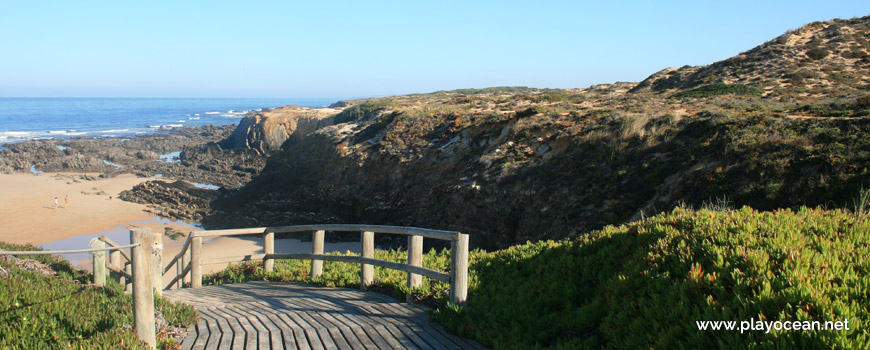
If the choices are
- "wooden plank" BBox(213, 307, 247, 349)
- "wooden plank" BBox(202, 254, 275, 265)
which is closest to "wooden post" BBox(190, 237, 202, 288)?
"wooden plank" BBox(202, 254, 275, 265)

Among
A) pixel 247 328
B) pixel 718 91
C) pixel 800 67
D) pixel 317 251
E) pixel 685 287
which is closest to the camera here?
pixel 685 287

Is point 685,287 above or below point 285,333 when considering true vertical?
above

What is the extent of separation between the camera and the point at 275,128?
162ft

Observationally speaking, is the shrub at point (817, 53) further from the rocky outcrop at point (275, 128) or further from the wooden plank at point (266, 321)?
the rocky outcrop at point (275, 128)

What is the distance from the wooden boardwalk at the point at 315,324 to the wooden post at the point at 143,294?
55 cm

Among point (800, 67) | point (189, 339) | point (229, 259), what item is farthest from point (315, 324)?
point (800, 67)

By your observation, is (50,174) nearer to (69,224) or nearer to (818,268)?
(69,224)

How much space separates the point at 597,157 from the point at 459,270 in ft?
41.9

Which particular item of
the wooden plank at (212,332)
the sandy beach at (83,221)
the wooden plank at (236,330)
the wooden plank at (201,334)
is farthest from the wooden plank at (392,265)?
the sandy beach at (83,221)

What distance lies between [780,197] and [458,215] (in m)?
10.5

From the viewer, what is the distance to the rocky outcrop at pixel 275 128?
4589 centimetres

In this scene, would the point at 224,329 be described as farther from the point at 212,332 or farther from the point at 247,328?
the point at 247,328

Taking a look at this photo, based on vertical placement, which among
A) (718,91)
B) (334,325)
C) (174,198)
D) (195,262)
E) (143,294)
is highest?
(718,91)

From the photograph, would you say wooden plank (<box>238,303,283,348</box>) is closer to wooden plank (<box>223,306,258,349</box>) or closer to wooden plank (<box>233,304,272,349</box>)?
wooden plank (<box>233,304,272,349</box>)
